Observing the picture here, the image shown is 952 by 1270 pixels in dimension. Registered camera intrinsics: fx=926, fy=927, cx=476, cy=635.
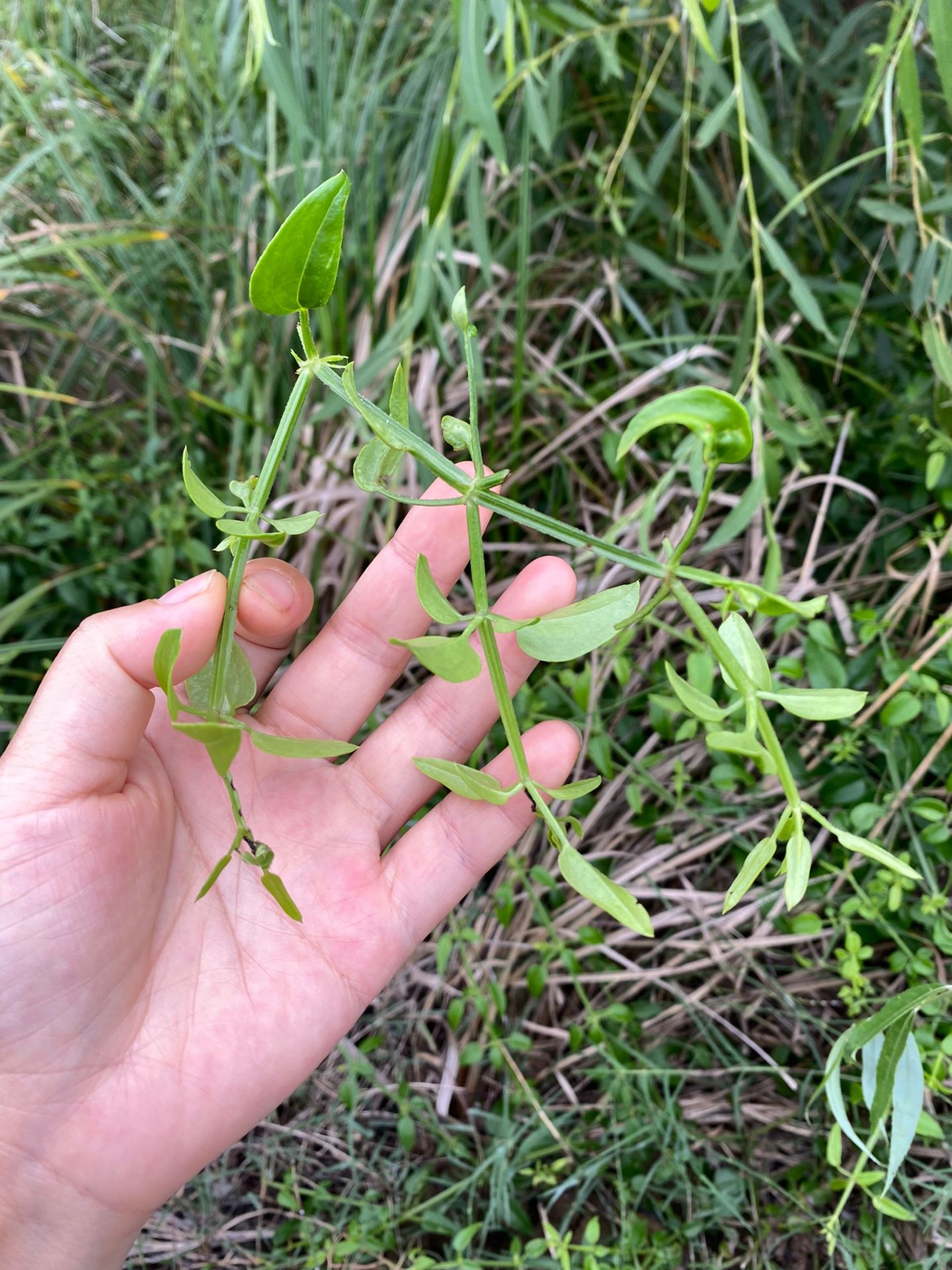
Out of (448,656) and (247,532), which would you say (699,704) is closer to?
(448,656)

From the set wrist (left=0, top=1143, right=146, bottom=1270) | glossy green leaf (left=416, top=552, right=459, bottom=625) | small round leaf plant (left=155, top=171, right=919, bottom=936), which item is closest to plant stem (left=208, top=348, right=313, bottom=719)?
small round leaf plant (left=155, top=171, right=919, bottom=936)

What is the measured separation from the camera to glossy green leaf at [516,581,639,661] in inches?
23.5

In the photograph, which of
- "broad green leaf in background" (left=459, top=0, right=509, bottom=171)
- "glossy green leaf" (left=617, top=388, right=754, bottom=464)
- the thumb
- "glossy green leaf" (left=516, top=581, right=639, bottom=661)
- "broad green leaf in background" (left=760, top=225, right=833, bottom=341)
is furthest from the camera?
"broad green leaf in background" (left=760, top=225, right=833, bottom=341)

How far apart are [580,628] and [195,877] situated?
0.48m

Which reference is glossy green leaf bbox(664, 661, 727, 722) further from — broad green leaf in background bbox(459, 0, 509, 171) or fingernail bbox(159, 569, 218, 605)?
broad green leaf in background bbox(459, 0, 509, 171)

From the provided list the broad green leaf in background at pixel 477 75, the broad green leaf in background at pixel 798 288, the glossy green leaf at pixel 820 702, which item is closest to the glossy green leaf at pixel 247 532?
the glossy green leaf at pixel 820 702

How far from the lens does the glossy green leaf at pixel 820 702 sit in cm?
56

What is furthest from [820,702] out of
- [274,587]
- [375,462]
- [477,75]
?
[477,75]

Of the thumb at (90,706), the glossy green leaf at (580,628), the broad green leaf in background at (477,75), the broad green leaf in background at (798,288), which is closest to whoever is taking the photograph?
the glossy green leaf at (580,628)

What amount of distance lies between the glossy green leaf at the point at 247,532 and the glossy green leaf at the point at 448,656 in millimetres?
104

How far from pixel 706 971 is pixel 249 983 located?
0.60m

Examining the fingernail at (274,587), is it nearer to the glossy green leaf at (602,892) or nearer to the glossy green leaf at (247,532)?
the glossy green leaf at (247,532)

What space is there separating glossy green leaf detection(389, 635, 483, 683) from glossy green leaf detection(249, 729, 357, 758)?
9cm

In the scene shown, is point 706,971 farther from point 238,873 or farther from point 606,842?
point 238,873
